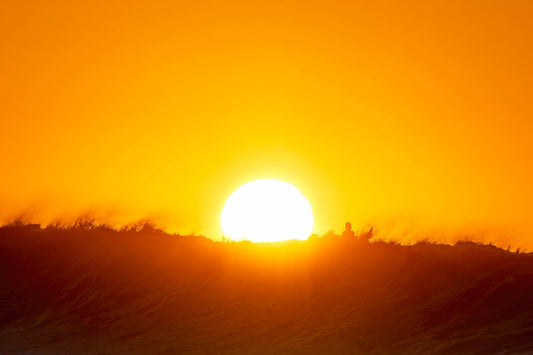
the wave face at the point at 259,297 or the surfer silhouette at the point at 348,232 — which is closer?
the wave face at the point at 259,297

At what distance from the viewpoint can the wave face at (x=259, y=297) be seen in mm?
15703

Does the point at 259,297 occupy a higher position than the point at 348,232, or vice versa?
the point at 348,232

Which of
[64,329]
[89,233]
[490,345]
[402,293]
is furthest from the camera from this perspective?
[89,233]

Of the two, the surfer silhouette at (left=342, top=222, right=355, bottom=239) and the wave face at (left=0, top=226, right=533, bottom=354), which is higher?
the surfer silhouette at (left=342, top=222, right=355, bottom=239)

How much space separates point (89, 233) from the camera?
2281cm

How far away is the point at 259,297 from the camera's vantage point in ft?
61.3

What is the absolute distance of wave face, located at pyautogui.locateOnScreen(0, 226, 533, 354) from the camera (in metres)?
15.7

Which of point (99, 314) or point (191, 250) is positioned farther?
point (191, 250)

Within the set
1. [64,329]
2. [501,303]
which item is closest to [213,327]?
[64,329]

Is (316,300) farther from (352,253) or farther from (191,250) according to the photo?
(191,250)

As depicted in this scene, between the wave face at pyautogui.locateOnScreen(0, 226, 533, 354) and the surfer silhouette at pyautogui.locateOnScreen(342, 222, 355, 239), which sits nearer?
the wave face at pyautogui.locateOnScreen(0, 226, 533, 354)

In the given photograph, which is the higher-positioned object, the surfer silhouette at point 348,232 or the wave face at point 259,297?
the surfer silhouette at point 348,232

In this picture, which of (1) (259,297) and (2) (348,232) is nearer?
(1) (259,297)

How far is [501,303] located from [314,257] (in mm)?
5290
